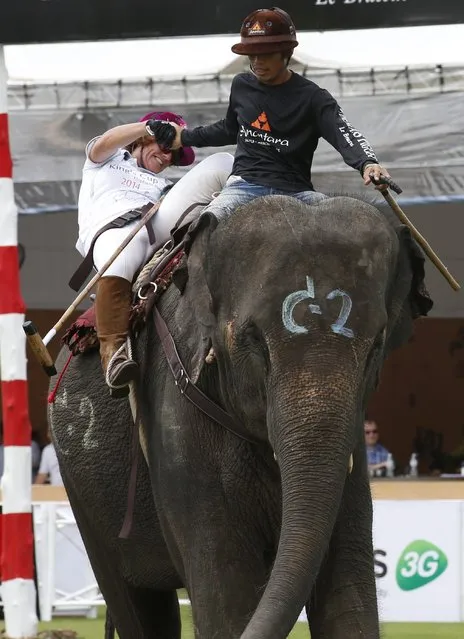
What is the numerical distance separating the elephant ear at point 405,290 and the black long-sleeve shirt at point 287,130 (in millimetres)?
363

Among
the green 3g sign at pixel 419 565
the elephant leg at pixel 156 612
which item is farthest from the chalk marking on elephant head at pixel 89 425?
the green 3g sign at pixel 419 565

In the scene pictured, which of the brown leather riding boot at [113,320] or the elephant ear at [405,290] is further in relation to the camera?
the brown leather riding boot at [113,320]

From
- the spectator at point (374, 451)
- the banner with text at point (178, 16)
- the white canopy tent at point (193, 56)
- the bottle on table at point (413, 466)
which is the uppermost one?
the white canopy tent at point (193, 56)

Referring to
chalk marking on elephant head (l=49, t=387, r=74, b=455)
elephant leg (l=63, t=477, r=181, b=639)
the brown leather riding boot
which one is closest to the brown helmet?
the brown leather riding boot

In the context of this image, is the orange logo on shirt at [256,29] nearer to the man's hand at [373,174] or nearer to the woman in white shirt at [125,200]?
the man's hand at [373,174]

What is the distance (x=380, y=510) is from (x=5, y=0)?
17.8 feet

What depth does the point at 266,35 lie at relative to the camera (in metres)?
5.84

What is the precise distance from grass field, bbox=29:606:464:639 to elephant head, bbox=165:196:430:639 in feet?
20.7

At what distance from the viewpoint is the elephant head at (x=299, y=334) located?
502 centimetres

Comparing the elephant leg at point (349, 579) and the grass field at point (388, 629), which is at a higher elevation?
the elephant leg at point (349, 579)

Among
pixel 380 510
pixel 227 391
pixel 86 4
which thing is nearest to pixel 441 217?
pixel 380 510

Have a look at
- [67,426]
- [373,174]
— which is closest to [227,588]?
[373,174]

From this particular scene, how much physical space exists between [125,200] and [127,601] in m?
1.85

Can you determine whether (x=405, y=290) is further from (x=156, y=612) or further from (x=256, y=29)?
(x=156, y=612)
